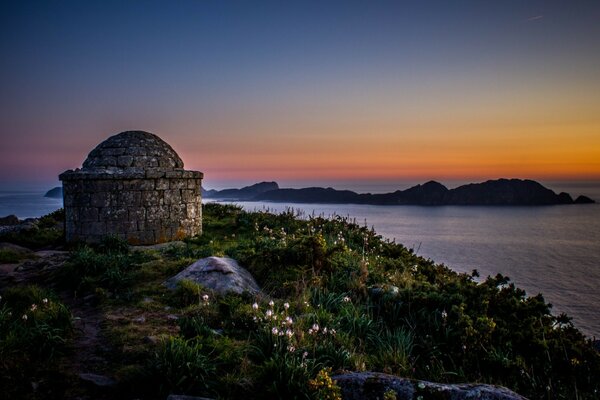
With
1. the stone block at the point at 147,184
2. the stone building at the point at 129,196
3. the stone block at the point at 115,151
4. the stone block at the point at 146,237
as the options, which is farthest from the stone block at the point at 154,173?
the stone block at the point at 146,237

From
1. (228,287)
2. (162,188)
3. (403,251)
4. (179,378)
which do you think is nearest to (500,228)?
(403,251)

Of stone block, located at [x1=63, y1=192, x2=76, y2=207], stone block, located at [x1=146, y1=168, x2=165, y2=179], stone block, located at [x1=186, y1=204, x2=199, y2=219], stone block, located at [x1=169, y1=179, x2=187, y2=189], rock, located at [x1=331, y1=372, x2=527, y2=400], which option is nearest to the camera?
rock, located at [x1=331, y1=372, x2=527, y2=400]

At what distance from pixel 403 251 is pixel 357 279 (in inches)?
190

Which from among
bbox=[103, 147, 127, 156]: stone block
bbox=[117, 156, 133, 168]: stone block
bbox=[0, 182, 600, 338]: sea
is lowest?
bbox=[0, 182, 600, 338]: sea

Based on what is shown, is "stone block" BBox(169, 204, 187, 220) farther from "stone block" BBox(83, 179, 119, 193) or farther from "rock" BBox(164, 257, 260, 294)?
"rock" BBox(164, 257, 260, 294)

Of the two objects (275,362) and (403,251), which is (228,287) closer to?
(275,362)

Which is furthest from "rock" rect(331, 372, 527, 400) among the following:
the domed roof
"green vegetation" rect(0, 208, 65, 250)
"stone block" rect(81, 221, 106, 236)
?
"green vegetation" rect(0, 208, 65, 250)

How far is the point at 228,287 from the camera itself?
6934 millimetres

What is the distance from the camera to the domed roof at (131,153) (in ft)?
44.0

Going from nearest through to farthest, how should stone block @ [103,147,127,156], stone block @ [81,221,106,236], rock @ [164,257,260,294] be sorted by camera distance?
rock @ [164,257,260,294] < stone block @ [81,221,106,236] < stone block @ [103,147,127,156]

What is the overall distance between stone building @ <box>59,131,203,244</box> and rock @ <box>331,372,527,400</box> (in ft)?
35.5

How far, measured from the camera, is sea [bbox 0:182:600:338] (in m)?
15.1

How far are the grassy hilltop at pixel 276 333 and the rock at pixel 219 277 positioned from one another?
0.29 metres

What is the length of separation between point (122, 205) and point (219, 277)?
23.1ft
